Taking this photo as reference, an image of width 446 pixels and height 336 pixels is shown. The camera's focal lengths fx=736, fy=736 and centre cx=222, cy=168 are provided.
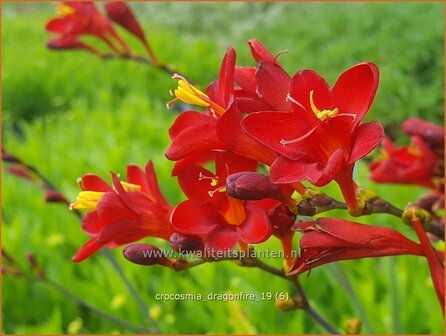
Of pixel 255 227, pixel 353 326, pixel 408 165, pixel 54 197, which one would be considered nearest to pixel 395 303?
pixel 408 165

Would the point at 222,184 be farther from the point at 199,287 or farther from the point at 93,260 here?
the point at 93,260

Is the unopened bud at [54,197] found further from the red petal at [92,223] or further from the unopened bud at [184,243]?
the unopened bud at [184,243]

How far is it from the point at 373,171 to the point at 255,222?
0.57m

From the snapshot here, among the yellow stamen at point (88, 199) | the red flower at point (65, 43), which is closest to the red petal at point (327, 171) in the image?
the yellow stamen at point (88, 199)

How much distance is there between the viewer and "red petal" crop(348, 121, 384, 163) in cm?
55

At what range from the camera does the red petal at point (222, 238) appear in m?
0.61

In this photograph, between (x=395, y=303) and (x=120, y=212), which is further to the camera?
(x=395, y=303)

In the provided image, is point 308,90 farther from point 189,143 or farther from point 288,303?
point 288,303

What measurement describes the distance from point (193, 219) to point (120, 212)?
0.30ft

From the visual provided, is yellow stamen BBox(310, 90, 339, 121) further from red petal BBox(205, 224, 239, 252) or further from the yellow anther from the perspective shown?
Result: the yellow anther

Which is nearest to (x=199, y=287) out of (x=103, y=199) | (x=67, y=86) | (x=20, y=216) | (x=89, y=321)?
(x=89, y=321)

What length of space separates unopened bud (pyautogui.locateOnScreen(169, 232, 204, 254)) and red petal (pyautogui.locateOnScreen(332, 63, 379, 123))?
0.55 ft

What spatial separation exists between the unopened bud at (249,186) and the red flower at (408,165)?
50 centimetres

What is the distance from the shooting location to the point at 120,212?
0.69 meters
